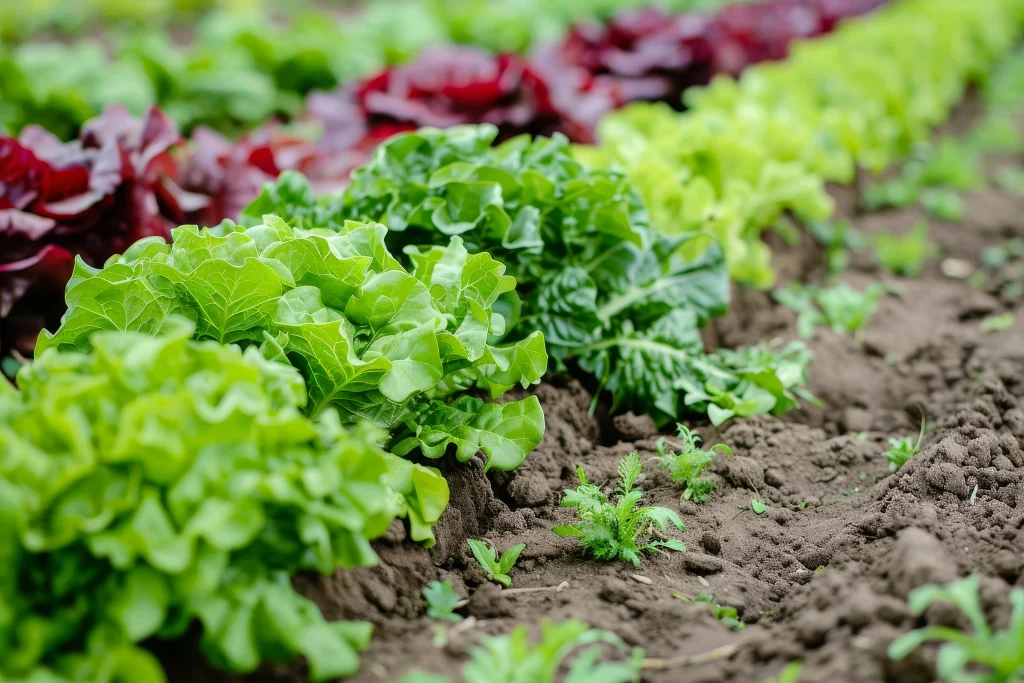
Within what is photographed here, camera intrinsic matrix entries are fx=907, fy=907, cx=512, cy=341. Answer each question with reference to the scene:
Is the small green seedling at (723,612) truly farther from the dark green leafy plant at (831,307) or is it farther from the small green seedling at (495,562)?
the dark green leafy plant at (831,307)

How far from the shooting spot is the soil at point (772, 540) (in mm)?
2131

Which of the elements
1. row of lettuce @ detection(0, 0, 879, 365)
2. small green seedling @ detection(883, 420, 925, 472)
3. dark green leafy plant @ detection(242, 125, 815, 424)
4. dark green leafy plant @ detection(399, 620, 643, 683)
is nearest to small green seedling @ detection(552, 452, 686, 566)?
dark green leafy plant @ detection(399, 620, 643, 683)

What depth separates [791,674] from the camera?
1.90m

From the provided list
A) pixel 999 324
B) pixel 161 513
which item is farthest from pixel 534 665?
pixel 999 324

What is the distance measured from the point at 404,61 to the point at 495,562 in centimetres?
564

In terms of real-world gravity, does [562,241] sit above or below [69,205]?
below

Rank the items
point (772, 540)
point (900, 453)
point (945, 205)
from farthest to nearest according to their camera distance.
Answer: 1. point (945, 205)
2. point (900, 453)
3. point (772, 540)

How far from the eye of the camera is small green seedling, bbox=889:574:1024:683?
1764mm

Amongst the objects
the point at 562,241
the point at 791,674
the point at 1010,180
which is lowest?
the point at 1010,180

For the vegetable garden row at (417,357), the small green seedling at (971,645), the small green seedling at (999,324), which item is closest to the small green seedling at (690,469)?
the vegetable garden row at (417,357)

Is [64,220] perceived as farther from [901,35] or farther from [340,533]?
[901,35]

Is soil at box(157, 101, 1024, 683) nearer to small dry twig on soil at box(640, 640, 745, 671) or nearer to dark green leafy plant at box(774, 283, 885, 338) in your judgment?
small dry twig on soil at box(640, 640, 745, 671)

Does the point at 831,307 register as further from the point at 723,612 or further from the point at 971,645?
the point at 971,645

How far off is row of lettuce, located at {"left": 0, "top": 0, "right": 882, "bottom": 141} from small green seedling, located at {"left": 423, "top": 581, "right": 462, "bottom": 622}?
3.71m
